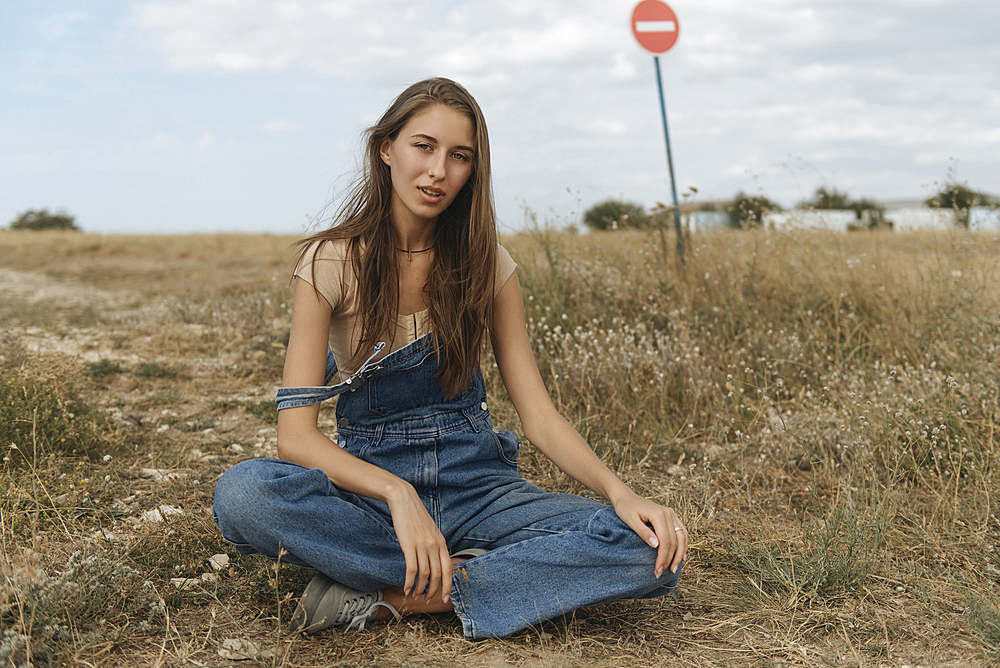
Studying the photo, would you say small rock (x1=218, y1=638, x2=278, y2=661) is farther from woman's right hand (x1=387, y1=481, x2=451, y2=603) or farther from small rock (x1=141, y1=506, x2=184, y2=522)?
small rock (x1=141, y1=506, x2=184, y2=522)

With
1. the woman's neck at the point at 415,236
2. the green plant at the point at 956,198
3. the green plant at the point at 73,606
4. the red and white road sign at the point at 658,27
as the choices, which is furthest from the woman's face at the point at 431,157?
the red and white road sign at the point at 658,27

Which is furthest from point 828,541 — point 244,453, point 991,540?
point 244,453

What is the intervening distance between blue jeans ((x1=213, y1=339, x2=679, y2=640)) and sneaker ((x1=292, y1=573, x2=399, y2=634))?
44mm

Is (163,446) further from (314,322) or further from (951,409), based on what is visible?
(951,409)

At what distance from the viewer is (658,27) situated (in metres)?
7.06

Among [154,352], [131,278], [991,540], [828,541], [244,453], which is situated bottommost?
[991,540]

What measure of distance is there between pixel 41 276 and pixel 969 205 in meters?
11.7

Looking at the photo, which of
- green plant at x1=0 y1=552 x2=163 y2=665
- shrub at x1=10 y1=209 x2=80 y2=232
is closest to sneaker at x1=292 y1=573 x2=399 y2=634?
green plant at x1=0 y1=552 x2=163 y2=665

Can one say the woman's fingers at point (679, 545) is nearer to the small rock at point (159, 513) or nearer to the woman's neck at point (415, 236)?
the woman's neck at point (415, 236)

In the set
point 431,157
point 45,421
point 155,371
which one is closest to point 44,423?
point 45,421

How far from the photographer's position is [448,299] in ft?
8.15

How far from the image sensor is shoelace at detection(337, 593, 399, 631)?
2.17 metres

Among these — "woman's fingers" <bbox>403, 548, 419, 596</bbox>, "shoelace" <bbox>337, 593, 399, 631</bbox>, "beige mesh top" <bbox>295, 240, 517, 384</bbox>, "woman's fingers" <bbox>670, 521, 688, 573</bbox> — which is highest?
"beige mesh top" <bbox>295, 240, 517, 384</bbox>

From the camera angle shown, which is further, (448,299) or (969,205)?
(969,205)
